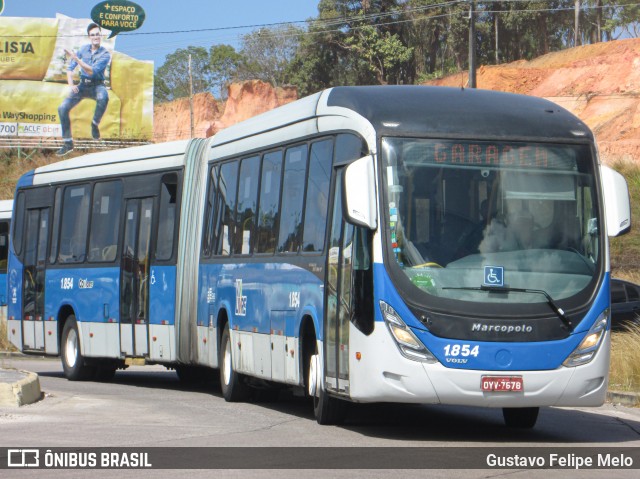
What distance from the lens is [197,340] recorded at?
59.3 ft

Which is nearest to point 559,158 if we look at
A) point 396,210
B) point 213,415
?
point 396,210

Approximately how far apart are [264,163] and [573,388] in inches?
214

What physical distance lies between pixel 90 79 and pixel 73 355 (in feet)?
162

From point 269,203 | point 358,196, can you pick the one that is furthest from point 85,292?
point 358,196

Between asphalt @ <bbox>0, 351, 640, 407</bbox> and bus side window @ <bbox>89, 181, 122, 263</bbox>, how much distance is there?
119 inches

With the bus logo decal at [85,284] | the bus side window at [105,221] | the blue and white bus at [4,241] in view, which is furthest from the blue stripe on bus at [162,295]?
the blue and white bus at [4,241]

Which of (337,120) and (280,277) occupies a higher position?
(337,120)

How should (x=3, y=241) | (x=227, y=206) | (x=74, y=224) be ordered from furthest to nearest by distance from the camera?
(x=3, y=241), (x=74, y=224), (x=227, y=206)

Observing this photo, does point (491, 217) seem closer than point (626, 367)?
Yes

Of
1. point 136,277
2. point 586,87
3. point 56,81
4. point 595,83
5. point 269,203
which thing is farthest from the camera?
point 586,87

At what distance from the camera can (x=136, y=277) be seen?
1986 cm

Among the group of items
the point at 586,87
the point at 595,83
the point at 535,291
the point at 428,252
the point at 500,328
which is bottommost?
the point at 500,328

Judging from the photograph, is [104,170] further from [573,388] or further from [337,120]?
[573,388]

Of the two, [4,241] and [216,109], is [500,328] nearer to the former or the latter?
[4,241]
